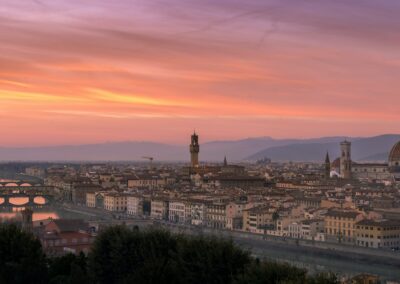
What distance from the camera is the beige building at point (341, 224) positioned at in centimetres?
3228

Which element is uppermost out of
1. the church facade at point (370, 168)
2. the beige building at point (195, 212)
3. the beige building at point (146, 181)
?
the church facade at point (370, 168)

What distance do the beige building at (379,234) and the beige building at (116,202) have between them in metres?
24.3

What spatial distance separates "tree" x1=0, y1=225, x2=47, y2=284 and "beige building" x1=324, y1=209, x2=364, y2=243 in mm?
15517

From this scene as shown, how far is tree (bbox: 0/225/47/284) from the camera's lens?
18.3 meters

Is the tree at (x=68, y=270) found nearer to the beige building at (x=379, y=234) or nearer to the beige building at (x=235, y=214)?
the beige building at (x=379, y=234)

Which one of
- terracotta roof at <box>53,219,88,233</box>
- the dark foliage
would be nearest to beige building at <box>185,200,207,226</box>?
terracotta roof at <box>53,219,88,233</box>

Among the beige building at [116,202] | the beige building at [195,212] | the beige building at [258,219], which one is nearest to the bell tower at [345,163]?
the beige building at [116,202]

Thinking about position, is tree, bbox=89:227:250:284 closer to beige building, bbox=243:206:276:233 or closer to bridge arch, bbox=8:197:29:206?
beige building, bbox=243:206:276:233

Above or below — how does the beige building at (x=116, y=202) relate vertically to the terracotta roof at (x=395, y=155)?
below

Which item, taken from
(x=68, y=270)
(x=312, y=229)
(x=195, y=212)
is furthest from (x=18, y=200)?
(x=68, y=270)

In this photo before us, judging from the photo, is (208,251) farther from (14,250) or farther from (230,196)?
(230,196)

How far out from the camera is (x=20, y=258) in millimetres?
18875

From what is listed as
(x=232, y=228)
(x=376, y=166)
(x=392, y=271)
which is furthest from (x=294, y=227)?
(x=376, y=166)

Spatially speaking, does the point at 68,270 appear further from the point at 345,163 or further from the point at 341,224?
the point at 345,163
